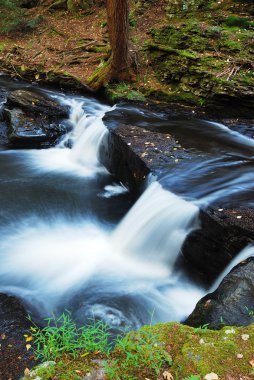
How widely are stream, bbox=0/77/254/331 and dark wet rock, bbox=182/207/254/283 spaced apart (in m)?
0.14

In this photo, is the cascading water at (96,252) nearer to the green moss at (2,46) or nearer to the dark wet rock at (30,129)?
the dark wet rock at (30,129)

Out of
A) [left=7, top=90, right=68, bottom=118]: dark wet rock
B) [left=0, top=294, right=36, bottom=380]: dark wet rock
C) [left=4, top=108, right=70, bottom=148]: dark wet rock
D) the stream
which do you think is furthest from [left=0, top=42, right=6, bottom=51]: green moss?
[left=0, top=294, right=36, bottom=380]: dark wet rock

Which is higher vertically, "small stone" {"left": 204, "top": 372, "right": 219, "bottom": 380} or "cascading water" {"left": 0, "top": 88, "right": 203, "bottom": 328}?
"small stone" {"left": 204, "top": 372, "right": 219, "bottom": 380}

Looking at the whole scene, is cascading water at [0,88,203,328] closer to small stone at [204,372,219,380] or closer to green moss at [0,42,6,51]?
small stone at [204,372,219,380]

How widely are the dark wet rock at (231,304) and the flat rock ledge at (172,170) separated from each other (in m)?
0.69

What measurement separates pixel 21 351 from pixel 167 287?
213 cm

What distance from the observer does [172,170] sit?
233 inches

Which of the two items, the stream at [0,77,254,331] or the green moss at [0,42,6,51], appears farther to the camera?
the green moss at [0,42,6,51]

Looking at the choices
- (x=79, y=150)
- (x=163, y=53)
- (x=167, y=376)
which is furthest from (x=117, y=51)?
(x=167, y=376)

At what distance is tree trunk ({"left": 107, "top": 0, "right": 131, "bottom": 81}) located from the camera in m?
9.48

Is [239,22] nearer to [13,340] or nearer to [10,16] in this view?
[10,16]

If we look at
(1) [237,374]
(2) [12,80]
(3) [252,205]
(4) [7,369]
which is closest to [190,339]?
(1) [237,374]

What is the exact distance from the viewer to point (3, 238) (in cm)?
558

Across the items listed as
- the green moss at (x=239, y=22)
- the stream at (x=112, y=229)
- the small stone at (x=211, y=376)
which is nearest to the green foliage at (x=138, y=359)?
the small stone at (x=211, y=376)
